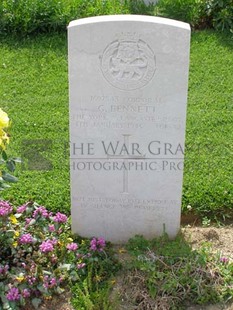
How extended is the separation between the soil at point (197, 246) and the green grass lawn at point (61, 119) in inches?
8.6

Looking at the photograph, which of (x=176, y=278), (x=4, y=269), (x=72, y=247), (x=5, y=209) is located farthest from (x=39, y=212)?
(x=176, y=278)

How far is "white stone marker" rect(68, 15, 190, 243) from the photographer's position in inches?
143

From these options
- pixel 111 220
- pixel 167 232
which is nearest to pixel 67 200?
pixel 111 220

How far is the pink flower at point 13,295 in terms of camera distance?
359 cm

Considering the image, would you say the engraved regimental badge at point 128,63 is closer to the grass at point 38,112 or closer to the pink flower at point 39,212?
the pink flower at point 39,212

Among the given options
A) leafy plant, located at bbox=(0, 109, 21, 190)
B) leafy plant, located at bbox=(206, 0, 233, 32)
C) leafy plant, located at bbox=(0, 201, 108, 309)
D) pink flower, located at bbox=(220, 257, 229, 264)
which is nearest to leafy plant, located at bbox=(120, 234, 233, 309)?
pink flower, located at bbox=(220, 257, 229, 264)

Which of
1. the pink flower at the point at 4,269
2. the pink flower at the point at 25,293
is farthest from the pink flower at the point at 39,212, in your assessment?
the pink flower at the point at 25,293

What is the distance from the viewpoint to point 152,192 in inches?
161

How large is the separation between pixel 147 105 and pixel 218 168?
1.38 m

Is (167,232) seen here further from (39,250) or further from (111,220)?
(39,250)

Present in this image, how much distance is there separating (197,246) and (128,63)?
4.41ft

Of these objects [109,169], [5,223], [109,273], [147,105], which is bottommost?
[109,273]

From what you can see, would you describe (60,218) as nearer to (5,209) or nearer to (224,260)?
(5,209)

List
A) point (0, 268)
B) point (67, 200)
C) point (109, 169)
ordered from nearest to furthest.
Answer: point (0, 268), point (109, 169), point (67, 200)
